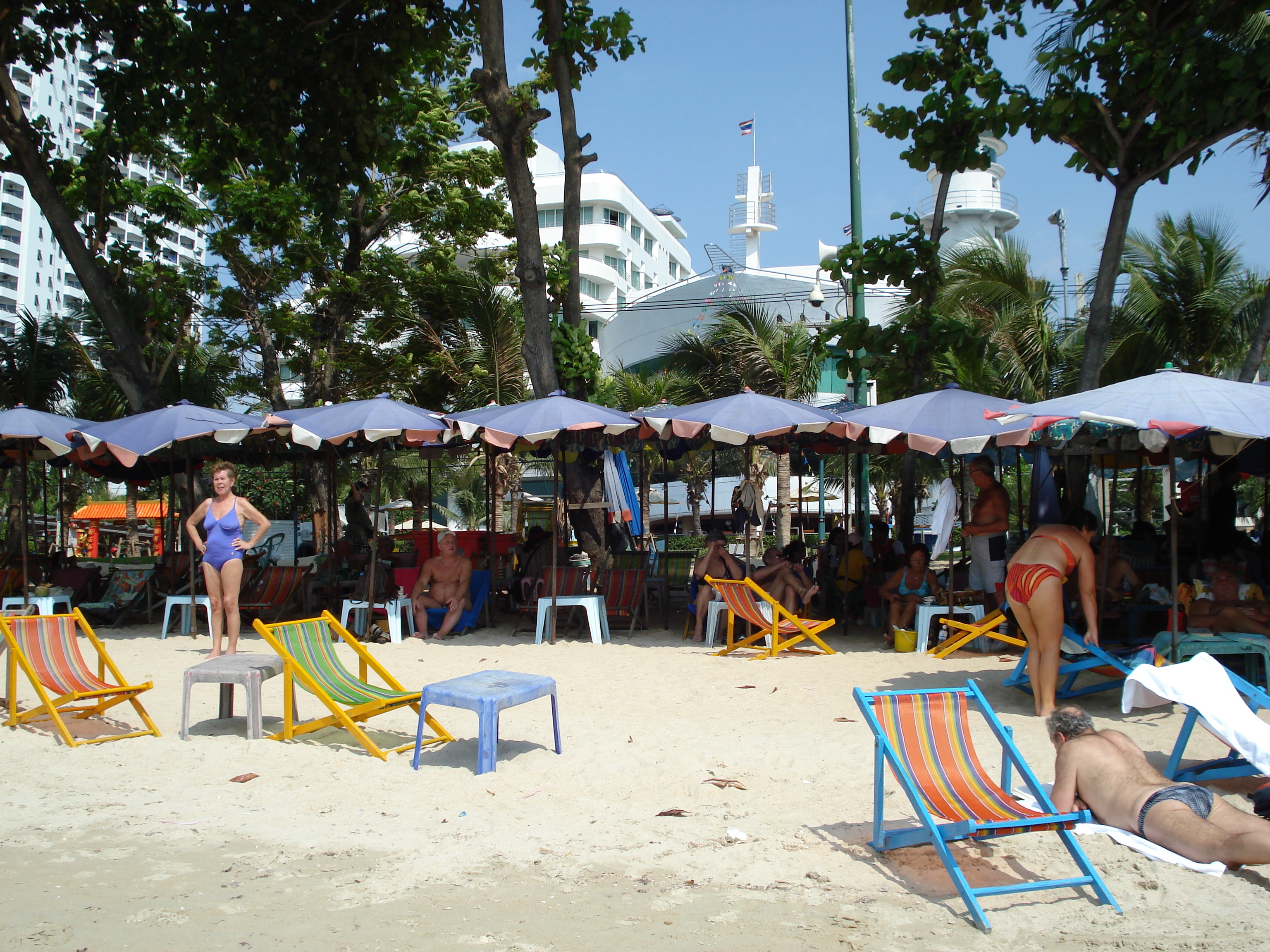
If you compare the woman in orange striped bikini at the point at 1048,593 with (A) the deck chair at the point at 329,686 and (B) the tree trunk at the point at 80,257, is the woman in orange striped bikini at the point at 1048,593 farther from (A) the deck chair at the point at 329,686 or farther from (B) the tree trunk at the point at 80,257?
(B) the tree trunk at the point at 80,257

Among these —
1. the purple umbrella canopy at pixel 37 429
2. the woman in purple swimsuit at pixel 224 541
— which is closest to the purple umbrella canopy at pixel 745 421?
the woman in purple swimsuit at pixel 224 541

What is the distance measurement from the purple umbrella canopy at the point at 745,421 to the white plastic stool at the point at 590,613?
1878 millimetres

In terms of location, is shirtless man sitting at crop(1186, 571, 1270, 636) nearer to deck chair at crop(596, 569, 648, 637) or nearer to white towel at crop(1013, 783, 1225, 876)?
white towel at crop(1013, 783, 1225, 876)

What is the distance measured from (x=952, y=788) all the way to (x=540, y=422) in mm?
6265

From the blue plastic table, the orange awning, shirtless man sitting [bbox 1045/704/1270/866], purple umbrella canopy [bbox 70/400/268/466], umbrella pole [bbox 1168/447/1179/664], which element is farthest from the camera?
the orange awning

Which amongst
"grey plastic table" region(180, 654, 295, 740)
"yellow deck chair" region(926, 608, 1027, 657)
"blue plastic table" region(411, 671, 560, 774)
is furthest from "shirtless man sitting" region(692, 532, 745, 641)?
"grey plastic table" region(180, 654, 295, 740)

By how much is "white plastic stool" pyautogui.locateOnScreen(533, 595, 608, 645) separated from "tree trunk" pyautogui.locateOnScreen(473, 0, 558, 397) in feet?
10.2

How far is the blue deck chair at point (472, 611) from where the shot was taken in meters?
10.2

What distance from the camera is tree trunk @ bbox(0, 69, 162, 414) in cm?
1267

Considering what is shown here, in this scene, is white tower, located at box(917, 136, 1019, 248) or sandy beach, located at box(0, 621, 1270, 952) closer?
sandy beach, located at box(0, 621, 1270, 952)

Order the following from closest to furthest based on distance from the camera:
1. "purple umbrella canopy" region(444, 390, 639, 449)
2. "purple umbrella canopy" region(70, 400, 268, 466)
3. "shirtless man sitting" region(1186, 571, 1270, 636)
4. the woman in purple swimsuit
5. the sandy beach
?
the sandy beach → "shirtless man sitting" region(1186, 571, 1270, 636) → the woman in purple swimsuit → "purple umbrella canopy" region(444, 390, 639, 449) → "purple umbrella canopy" region(70, 400, 268, 466)

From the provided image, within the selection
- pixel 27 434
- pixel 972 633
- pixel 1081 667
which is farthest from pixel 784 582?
pixel 27 434

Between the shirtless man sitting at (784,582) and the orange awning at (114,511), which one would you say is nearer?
the shirtless man sitting at (784,582)

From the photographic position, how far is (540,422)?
9.38 meters
